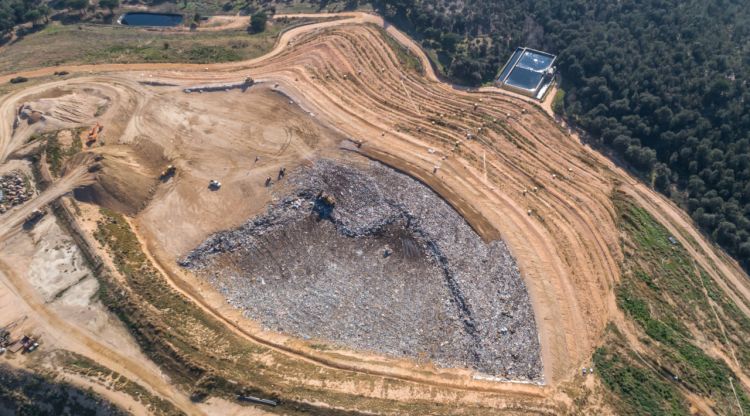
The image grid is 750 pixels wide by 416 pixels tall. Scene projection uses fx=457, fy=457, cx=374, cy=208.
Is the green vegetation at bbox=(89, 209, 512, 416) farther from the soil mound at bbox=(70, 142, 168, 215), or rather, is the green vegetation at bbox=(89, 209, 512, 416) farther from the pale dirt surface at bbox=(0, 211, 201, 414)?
the soil mound at bbox=(70, 142, 168, 215)

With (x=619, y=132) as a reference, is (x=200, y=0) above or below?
below

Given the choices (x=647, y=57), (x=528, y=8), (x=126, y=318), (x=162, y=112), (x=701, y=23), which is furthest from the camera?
(x=528, y=8)

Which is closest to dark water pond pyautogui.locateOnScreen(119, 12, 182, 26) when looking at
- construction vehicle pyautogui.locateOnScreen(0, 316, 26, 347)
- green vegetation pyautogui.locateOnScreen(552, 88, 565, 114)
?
construction vehicle pyautogui.locateOnScreen(0, 316, 26, 347)

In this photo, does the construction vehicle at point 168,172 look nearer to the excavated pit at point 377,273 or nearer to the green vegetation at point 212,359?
the excavated pit at point 377,273

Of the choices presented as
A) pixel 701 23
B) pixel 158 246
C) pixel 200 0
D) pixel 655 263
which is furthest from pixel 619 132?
pixel 200 0

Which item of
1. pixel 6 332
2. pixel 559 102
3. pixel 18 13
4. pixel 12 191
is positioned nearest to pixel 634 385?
pixel 559 102

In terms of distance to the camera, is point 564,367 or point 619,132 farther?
point 619,132

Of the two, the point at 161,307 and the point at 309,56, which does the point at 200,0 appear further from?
the point at 161,307
